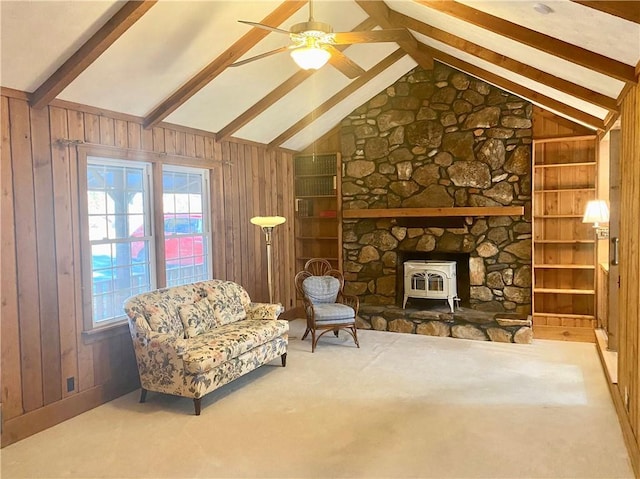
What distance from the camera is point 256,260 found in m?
6.52

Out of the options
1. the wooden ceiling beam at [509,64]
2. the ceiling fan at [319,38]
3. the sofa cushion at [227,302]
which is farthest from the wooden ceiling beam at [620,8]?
the sofa cushion at [227,302]

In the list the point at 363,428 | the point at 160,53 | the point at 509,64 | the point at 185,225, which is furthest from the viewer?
the point at 185,225

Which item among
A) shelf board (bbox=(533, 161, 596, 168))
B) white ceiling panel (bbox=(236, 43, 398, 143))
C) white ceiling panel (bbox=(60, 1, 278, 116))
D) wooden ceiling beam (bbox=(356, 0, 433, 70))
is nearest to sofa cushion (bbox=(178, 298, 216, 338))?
A: white ceiling panel (bbox=(60, 1, 278, 116))

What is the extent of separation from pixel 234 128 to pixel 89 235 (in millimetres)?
2193

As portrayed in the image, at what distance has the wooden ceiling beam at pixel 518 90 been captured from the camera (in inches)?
202

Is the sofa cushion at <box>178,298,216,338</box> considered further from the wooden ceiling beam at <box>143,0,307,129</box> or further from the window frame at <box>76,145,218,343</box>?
the wooden ceiling beam at <box>143,0,307,129</box>

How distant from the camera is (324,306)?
5.82 metres

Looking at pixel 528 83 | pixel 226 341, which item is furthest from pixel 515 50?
pixel 226 341

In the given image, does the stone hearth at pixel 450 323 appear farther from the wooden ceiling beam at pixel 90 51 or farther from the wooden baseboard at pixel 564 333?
the wooden ceiling beam at pixel 90 51

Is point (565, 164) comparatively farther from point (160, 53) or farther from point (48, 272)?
point (48, 272)

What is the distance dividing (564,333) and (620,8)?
14.6 feet

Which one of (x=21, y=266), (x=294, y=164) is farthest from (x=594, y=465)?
(x=294, y=164)

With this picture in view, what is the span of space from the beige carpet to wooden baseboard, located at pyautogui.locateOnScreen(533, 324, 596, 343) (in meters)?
0.69

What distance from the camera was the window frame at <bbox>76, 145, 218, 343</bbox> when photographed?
158 inches
